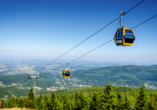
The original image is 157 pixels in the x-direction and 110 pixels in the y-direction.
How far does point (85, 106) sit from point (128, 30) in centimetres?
4609

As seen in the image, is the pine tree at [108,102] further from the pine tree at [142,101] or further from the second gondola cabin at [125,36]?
the second gondola cabin at [125,36]

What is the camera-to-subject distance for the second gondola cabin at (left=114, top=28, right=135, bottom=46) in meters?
10.1

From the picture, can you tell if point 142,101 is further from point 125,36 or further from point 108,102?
point 125,36

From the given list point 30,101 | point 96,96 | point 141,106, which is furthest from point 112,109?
point 30,101

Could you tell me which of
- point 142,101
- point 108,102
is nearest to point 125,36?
point 108,102

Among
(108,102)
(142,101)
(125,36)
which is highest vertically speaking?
(125,36)

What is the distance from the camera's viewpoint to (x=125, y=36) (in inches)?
399

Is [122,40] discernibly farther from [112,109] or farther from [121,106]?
[121,106]

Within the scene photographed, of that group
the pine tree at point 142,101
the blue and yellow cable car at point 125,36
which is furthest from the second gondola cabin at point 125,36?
the pine tree at point 142,101

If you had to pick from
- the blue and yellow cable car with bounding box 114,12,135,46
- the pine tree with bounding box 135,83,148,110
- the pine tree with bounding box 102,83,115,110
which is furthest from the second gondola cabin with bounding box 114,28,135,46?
the pine tree with bounding box 135,83,148,110

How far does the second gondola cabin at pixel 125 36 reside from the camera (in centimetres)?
1013

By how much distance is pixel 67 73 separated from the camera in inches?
985

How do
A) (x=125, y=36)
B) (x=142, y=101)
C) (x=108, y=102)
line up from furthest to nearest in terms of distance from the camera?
(x=142, y=101)
(x=108, y=102)
(x=125, y=36)

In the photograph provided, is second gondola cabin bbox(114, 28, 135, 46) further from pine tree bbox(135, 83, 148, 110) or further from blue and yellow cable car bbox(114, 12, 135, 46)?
pine tree bbox(135, 83, 148, 110)
